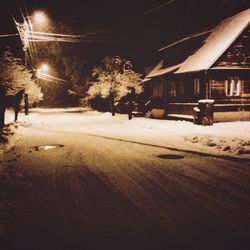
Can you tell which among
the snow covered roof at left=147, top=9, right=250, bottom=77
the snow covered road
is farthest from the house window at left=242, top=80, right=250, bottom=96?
the snow covered road

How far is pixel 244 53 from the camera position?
24.2 meters

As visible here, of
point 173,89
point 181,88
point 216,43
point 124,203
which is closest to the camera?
point 124,203

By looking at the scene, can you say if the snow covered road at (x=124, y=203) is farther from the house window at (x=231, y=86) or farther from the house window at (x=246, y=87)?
the house window at (x=246, y=87)

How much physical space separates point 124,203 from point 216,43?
69.0 ft

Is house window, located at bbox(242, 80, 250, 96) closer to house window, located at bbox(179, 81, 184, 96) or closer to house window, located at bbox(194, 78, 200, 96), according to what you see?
house window, located at bbox(194, 78, 200, 96)

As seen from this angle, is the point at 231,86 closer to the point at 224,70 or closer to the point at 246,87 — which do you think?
the point at 246,87

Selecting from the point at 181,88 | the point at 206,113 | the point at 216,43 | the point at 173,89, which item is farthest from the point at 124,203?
the point at 173,89

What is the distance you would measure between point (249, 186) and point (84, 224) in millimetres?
3834

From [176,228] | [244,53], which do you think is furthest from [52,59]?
[176,228]

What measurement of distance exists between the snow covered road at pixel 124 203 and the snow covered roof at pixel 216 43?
1403cm

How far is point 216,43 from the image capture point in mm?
24734

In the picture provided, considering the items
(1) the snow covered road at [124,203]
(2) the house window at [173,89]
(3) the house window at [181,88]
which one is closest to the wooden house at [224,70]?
(3) the house window at [181,88]

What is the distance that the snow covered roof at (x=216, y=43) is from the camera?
22.8 meters

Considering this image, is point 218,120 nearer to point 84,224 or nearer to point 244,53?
point 244,53
